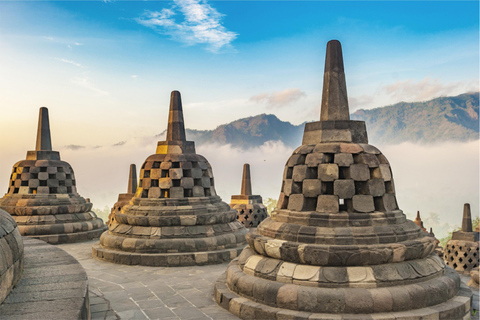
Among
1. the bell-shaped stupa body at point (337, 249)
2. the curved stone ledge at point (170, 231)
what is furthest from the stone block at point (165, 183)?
the bell-shaped stupa body at point (337, 249)

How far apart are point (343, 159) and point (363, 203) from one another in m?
0.71

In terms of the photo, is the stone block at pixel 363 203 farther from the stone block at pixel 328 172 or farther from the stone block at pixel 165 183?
the stone block at pixel 165 183

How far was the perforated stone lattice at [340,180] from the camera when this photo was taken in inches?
241

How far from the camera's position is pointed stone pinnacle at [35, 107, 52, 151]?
14500 mm

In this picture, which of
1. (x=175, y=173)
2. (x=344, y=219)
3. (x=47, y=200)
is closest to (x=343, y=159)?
(x=344, y=219)

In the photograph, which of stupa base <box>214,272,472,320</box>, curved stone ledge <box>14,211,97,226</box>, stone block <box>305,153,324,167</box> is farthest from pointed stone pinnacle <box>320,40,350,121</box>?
curved stone ledge <box>14,211,97,226</box>

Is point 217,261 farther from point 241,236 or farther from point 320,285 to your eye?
point 320,285

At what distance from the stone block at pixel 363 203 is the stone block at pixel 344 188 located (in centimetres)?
9

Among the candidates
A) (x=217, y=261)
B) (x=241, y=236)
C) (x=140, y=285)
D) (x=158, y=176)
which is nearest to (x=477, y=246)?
(x=241, y=236)

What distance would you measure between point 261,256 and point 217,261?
378 cm

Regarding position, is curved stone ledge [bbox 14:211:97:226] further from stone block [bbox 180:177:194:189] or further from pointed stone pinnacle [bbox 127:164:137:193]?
stone block [bbox 180:177:194:189]

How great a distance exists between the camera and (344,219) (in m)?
5.96

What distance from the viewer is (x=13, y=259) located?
4.46m

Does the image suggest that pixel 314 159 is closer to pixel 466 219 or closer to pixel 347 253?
pixel 347 253
